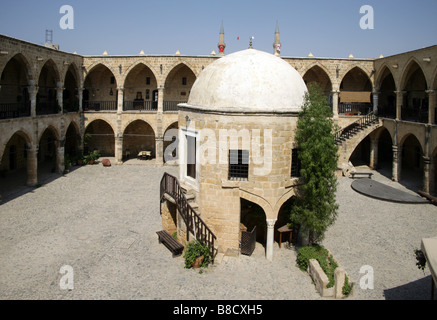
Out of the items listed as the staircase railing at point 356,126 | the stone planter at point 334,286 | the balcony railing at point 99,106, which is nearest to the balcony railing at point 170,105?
the balcony railing at point 99,106

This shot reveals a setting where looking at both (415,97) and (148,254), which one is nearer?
(148,254)

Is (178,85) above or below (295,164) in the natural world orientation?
above

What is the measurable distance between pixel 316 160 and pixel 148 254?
21.5 ft

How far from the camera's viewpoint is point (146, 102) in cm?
3059

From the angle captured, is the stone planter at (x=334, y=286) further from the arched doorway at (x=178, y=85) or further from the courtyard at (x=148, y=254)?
the arched doorway at (x=178, y=85)

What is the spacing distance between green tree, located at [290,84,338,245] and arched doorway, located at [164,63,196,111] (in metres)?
19.9

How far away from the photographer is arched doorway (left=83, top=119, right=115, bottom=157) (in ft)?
104

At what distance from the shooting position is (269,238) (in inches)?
468

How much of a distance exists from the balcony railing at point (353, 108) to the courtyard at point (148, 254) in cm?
1084

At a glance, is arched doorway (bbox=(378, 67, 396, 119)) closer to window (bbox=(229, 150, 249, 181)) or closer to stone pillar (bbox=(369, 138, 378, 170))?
stone pillar (bbox=(369, 138, 378, 170))

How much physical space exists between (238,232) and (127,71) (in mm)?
20330

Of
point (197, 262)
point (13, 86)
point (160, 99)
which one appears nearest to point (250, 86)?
point (197, 262)

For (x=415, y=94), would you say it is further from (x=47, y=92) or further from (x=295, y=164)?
(x=47, y=92)

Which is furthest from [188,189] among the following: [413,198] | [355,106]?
[355,106]
